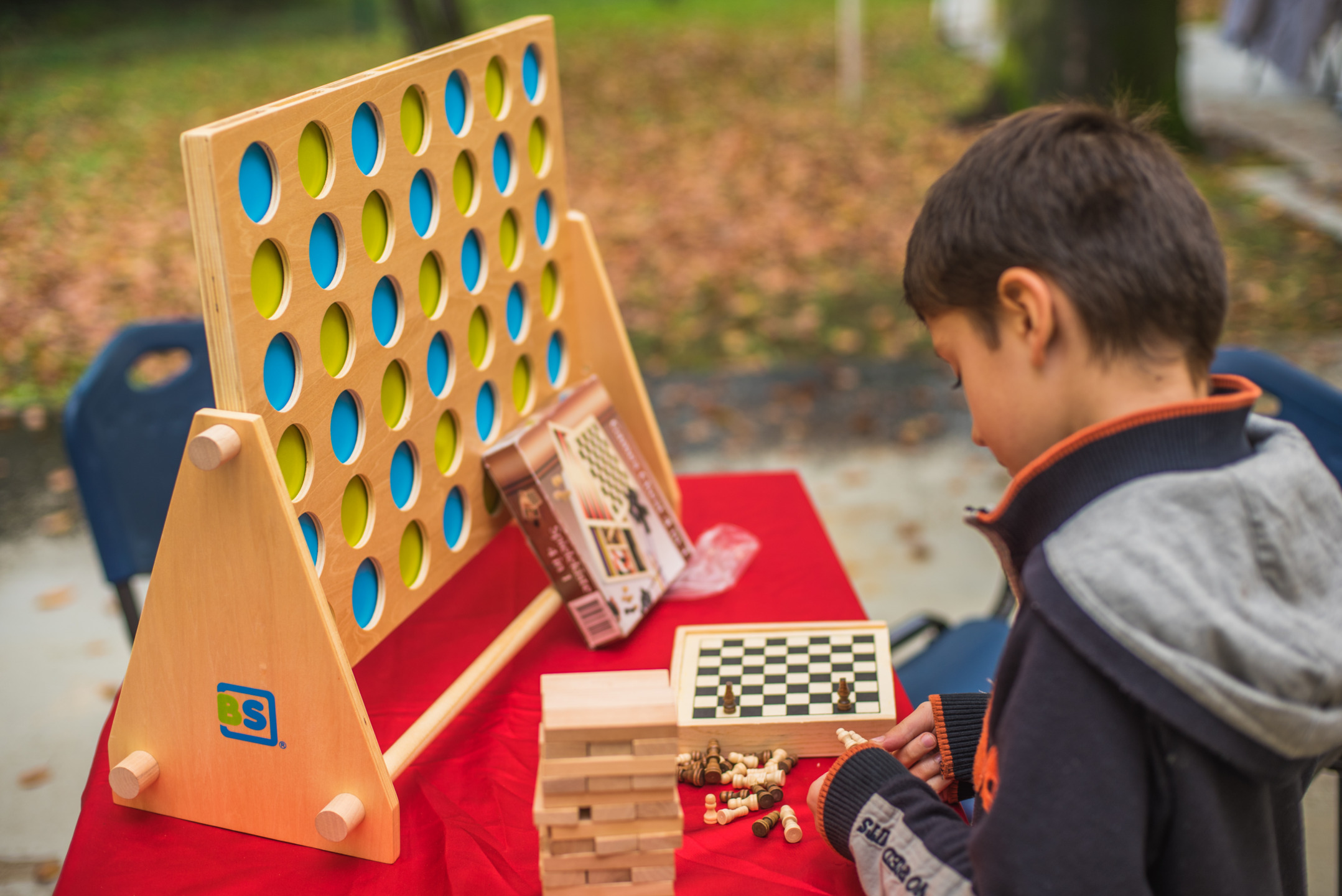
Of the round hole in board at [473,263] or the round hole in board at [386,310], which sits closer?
the round hole in board at [386,310]

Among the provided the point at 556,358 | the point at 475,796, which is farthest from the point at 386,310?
the point at 475,796

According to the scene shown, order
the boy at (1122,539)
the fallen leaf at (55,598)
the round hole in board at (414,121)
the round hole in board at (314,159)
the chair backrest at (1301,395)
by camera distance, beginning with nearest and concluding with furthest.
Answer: the boy at (1122,539) → the round hole in board at (314,159) → the round hole in board at (414,121) → the chair backrest at (1301,395) → the fallen leaf at (55,598)

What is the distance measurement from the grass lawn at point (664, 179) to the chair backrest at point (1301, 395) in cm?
338

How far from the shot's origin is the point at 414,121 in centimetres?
162

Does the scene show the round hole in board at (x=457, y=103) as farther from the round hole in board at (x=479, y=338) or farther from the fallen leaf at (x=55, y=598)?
the fallen leaf at (x=55, y=598)

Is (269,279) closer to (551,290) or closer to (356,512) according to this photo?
(356,512)

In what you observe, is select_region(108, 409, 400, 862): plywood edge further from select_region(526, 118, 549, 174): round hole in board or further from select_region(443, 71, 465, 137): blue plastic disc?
select_region(526, 118, 549, 174): round hole in board

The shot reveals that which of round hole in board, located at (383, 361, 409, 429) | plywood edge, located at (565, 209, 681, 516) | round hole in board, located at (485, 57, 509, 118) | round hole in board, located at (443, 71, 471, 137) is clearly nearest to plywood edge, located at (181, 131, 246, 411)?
round hole in board, located at (383, 361, 409, 429)

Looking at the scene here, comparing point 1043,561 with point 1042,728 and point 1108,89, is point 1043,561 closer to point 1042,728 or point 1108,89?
point 1042,728

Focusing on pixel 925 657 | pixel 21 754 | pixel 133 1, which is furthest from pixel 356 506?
pixel 133 1

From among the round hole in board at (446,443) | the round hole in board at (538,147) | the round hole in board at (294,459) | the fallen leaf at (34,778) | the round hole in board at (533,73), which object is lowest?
the fallen leaf at (34,778)

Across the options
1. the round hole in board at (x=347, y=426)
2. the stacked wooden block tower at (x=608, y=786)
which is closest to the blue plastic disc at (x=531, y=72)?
the round hole in board at (x=347, y=426)

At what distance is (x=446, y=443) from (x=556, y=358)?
1.33 feet

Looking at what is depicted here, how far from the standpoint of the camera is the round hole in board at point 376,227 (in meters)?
1.53
